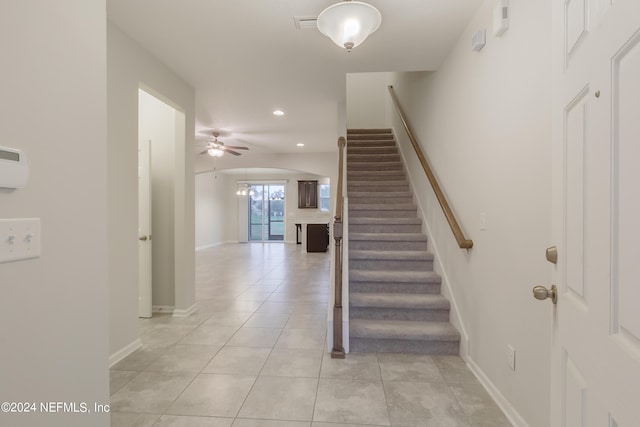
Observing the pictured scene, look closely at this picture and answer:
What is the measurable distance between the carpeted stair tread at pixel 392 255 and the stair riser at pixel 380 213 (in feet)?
2.58

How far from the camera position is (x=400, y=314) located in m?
2.81

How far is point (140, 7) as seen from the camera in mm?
2105

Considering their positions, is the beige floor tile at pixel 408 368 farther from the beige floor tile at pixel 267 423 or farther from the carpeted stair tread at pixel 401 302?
the beige floor tile at pixel 267 423

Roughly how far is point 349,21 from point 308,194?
981cm

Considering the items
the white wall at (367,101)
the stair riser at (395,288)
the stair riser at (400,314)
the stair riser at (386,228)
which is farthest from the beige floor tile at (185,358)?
the white wall at (367,101)

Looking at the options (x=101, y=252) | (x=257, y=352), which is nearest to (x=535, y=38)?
(x=101, y=252)

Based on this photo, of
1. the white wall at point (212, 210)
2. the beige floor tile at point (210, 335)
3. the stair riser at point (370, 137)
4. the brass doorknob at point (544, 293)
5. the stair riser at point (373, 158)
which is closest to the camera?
the brass doorknob at point (544, 293)

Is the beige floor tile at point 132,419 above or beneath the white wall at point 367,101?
beneath

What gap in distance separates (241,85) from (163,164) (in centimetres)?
137

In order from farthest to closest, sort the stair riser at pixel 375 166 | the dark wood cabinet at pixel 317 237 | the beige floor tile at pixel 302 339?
the dark wood cabinet at pixel 317 237 < the stair riser at pixel 375 166 < the beige floor tile at pixel 302 339

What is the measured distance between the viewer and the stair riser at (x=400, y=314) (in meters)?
2.79

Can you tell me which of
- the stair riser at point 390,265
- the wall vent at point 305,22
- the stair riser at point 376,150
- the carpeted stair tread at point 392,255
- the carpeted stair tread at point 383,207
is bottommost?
the stair riser at point 390,265

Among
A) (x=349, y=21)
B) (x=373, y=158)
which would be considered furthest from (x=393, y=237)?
(x=349, y=21)

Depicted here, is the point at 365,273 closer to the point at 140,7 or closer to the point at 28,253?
the point at 28,253
